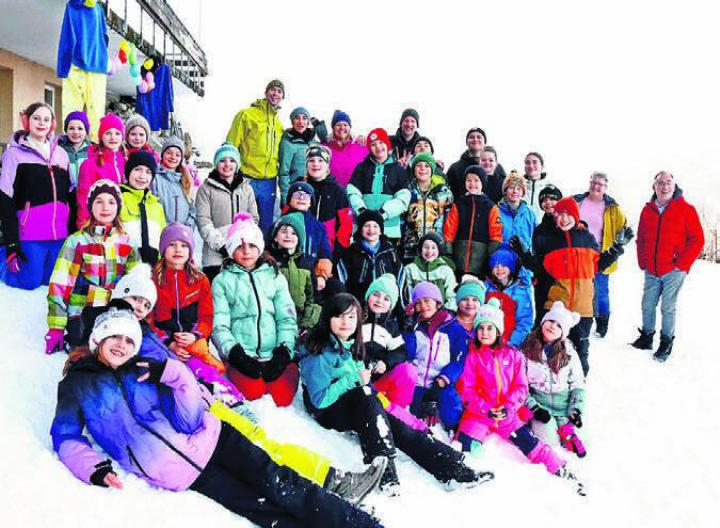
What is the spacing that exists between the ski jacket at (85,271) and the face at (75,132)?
1761mm

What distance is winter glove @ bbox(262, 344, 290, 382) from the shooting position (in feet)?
13.6

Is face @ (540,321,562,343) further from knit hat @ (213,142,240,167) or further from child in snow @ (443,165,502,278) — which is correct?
knit hat @ (213,142,240,167)

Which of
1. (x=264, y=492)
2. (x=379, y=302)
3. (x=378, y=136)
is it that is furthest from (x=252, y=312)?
(x=378, y=136)

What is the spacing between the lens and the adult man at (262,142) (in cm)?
673

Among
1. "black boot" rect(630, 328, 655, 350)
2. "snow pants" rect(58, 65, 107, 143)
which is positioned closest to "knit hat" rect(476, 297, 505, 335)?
"black boot" rect(630, 328, 655, 350)

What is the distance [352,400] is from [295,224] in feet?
5.94

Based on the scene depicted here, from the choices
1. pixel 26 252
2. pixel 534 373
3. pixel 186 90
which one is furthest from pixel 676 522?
pixel 186 90

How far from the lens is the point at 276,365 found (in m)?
4.16

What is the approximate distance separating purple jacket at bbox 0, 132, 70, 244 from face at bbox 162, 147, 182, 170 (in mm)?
902

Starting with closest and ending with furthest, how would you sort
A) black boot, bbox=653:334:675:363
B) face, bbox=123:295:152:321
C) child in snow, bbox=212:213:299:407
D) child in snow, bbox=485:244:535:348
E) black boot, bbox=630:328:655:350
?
1. face, bbox=123:295:152:321
2. child in snow, bbox=212:213:299:407
3. child in snow, bbox=485:244:535:348
4. black boot, bbox=653:334:675:363
5. black boot, bbox=630:328:655:350

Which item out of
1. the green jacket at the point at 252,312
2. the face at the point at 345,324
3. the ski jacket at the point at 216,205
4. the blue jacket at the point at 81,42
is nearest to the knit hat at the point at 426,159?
the ski jacket at the point at 216,205

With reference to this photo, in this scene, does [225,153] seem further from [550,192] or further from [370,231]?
[550,192]

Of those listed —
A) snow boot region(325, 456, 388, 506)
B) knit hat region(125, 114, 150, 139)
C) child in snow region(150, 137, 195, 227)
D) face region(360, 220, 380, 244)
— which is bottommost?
snow boot region(325, 456, 388, 506)

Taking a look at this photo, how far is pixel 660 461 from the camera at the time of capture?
4.82 m
